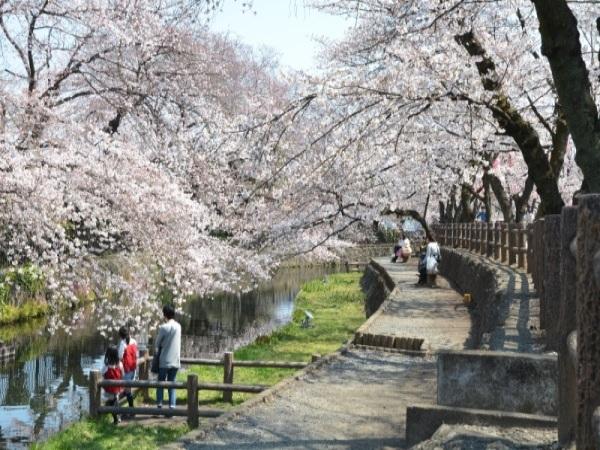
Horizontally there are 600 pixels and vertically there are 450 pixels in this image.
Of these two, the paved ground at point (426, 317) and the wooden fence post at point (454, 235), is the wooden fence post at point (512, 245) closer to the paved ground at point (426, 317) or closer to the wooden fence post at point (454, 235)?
the paved ground at point (426, 317)

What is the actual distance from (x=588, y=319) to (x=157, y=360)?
911 cm

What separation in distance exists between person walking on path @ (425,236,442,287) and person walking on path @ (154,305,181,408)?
40.6ft

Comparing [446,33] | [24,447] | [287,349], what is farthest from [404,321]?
[24,447]

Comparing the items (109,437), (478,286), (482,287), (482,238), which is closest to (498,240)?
(478,286)

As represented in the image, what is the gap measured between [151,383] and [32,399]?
497 centimetres

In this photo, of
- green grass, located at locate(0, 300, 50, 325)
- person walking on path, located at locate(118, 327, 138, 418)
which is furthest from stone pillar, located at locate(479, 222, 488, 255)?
person walking on path, located at locate(118, 327, 138, 418)

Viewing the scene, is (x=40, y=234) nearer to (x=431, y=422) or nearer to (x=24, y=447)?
(x=24, y=447)

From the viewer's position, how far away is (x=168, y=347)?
11.3 metres

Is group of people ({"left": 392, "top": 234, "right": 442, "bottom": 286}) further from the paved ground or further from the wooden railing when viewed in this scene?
the wooden railing

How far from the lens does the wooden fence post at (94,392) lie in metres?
11.3

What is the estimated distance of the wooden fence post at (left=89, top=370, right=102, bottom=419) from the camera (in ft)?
37.2

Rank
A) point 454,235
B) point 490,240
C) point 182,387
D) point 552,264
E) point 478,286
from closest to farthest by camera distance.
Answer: point 552,264, point 182,387, point 478,286, point 490,240, point 454,235

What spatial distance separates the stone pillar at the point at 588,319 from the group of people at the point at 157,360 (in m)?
8.38

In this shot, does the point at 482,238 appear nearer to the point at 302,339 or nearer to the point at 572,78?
the point at 302,339
